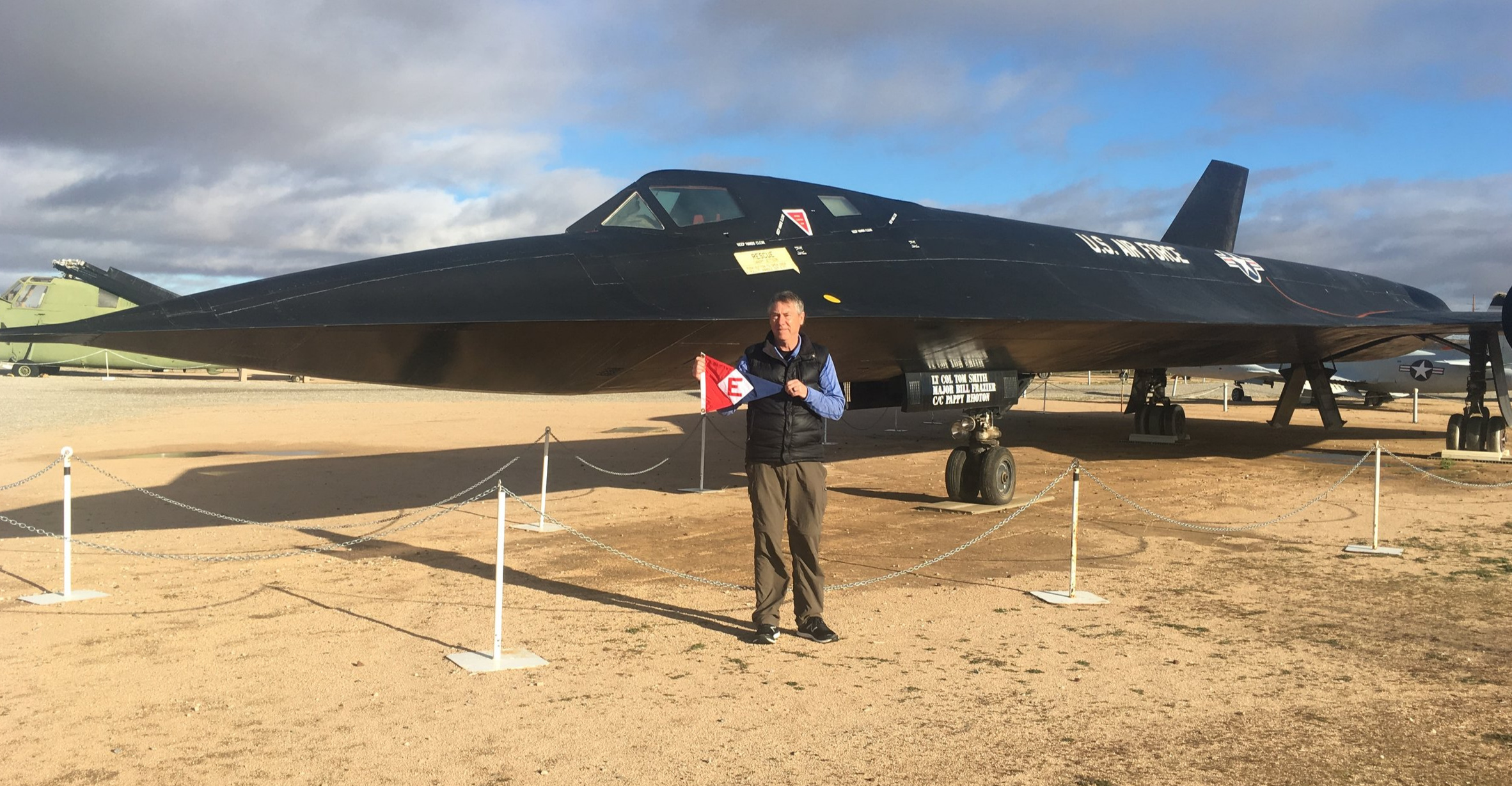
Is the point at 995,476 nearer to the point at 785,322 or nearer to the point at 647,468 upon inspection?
the point at 647,468

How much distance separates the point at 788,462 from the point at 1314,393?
49.0 ft

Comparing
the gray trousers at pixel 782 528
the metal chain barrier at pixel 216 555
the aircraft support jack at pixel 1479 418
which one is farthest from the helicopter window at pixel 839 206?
the aircraft support jack at pixel 1479 418

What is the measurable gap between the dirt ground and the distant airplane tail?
26.7ft

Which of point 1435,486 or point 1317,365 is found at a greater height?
point 1317,365

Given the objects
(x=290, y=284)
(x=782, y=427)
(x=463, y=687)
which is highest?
(x=290, y=284)

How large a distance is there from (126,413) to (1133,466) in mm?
21125

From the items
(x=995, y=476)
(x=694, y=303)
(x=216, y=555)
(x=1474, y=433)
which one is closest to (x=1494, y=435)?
(x=1474, y=433)

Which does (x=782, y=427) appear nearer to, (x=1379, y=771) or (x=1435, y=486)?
(x=1379, y=771)

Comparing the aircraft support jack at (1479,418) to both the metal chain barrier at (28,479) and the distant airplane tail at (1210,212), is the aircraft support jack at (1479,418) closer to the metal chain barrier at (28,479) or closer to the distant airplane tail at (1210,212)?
the distant airplane tail at (1210,212)

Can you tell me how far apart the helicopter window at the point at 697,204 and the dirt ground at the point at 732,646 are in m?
2.75

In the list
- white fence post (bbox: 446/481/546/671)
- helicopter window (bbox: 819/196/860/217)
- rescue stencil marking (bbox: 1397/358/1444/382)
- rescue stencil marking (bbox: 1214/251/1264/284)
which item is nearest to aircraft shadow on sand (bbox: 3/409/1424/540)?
rescue stencil marking (bbox: 1214/251/1264/284)

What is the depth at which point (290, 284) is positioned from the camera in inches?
251

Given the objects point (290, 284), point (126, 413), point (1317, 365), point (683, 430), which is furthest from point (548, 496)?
point (126, 413)

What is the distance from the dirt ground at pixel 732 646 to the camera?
395 cm
